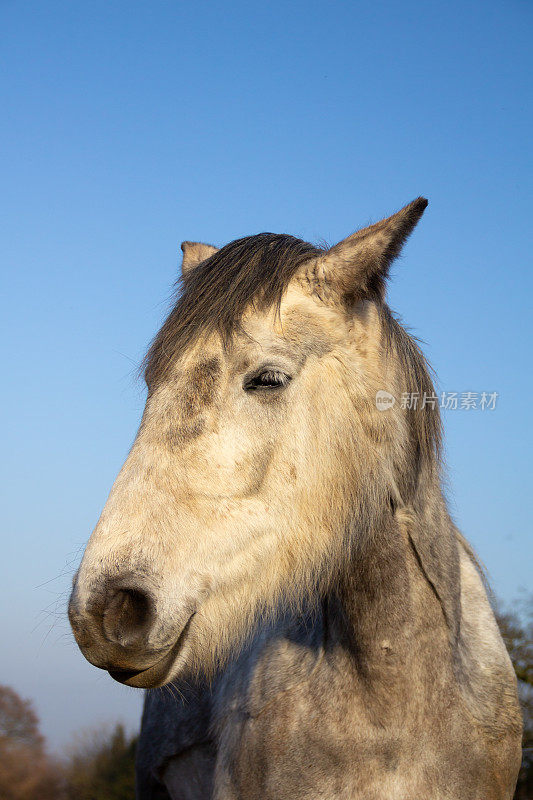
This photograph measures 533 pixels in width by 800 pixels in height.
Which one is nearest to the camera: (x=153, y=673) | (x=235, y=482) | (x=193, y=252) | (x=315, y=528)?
(x=153, y=673)

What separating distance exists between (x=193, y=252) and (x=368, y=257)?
167 cm

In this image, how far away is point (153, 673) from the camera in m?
2.60

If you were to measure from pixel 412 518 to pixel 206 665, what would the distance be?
3.84ft

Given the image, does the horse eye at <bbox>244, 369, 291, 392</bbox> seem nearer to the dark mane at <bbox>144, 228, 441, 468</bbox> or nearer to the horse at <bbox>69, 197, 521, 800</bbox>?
the horse at <bbox>69, 197, 521, 800</bbox>

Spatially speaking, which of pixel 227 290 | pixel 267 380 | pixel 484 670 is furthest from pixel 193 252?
pixel 484 670

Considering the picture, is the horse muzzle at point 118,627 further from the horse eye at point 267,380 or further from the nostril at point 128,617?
the horse eye at point 267,380

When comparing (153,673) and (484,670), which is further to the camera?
(484,670)

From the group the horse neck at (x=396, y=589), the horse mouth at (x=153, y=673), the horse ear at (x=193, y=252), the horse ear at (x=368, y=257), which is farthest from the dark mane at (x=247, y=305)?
the horse mouth at (x=153, y=673)

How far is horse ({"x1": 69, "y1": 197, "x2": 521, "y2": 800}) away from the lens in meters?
2.78

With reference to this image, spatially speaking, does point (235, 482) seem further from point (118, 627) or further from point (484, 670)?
point (484, 670)

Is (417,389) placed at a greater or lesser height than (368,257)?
lesser

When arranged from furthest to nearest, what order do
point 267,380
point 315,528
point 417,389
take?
point 417,389 < point 315,528 < point 267,380

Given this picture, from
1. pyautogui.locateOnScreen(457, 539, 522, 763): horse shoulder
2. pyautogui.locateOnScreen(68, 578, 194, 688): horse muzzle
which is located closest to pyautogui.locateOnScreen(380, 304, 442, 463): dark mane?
pyautogui.locateOnScreen(457, 539, 522, 763): horse shoulder

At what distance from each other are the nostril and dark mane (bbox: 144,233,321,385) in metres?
0.98
